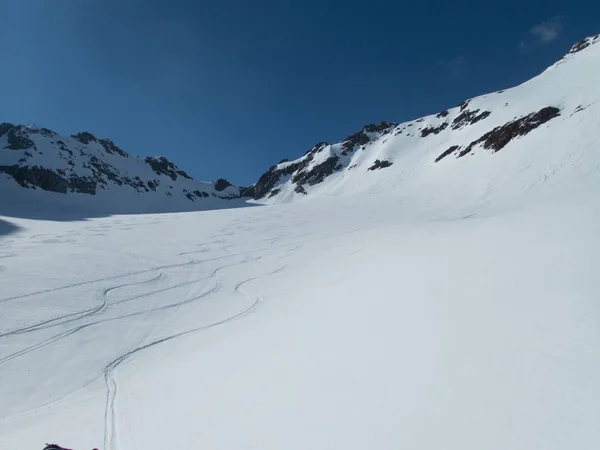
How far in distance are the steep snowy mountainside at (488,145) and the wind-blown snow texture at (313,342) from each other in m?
9.71

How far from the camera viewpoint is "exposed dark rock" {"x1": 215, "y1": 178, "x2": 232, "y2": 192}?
157 metres

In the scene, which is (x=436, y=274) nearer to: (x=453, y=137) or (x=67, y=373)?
(x=67, y=373)

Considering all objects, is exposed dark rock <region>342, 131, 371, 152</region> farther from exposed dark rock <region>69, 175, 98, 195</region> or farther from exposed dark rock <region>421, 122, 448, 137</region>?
exposed dark rock <region>69, 175, 98, 195</region>

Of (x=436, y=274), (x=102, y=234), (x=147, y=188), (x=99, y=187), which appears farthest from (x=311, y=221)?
(x=147, y=188)

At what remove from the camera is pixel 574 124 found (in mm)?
33562

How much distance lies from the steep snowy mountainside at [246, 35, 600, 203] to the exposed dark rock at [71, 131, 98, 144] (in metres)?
70.7

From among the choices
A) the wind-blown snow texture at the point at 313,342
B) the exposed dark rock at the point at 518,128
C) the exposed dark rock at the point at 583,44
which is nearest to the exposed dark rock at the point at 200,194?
the exposed dark rock at the point at 518,128

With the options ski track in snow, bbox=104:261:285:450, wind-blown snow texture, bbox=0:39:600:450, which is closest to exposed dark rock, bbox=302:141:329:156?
wind-blown snow texture, bbox=0:39:600:450

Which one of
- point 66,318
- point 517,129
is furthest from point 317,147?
point 66,318

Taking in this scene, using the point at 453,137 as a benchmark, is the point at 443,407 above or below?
below

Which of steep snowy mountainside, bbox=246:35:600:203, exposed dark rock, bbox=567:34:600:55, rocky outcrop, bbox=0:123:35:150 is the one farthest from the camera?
rocky outcrop, bbox=0:123:35:150

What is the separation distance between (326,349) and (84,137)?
141584mm

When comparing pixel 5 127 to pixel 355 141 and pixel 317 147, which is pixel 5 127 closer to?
pixel 317 147

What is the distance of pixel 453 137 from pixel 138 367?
72.5m
